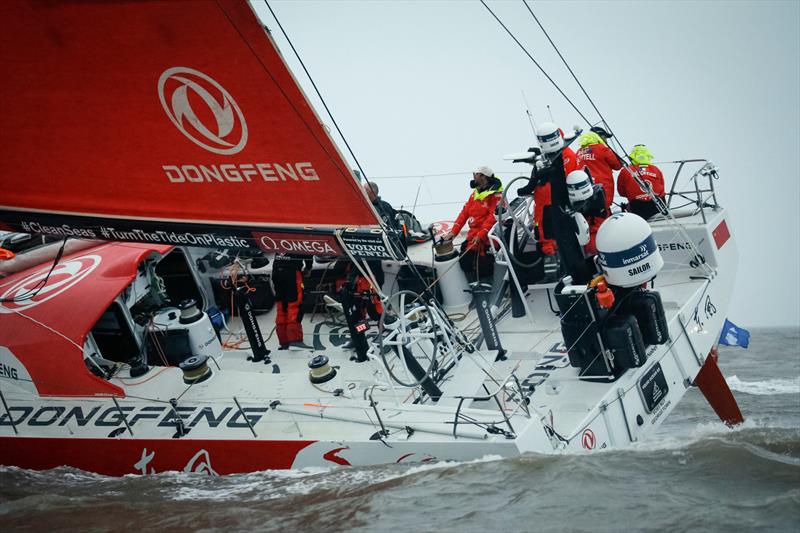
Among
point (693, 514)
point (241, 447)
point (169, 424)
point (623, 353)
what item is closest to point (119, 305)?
point (169, 424)

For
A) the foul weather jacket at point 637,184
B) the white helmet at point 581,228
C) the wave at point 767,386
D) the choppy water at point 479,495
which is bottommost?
the wave at point 767,386

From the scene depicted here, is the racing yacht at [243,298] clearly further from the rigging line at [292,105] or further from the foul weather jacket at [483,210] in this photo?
the foul weather jacket at [483,210]

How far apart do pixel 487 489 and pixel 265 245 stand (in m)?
1.73

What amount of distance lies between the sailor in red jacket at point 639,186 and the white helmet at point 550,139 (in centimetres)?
117

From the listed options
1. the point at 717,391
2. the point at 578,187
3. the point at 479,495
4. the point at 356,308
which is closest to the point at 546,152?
the point at 578,187

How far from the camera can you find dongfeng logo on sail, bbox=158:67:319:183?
13.7 ft

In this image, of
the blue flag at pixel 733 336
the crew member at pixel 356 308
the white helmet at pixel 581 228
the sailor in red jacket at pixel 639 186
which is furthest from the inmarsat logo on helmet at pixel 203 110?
the blue flag at pixel 733 336

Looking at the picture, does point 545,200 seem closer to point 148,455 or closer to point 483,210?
point 483,210

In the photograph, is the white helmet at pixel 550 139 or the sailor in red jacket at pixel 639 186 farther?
the sailor in red jacket at pixel 639 186

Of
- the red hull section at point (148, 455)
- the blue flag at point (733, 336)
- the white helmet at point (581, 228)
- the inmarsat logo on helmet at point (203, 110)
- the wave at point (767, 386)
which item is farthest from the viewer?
the wave at point (767, 386)

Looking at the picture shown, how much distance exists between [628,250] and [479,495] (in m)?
1.67

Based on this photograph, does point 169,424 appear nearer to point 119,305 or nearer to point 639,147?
point 119,305

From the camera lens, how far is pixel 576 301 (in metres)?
5.00

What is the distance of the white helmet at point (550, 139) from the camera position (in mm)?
5527
